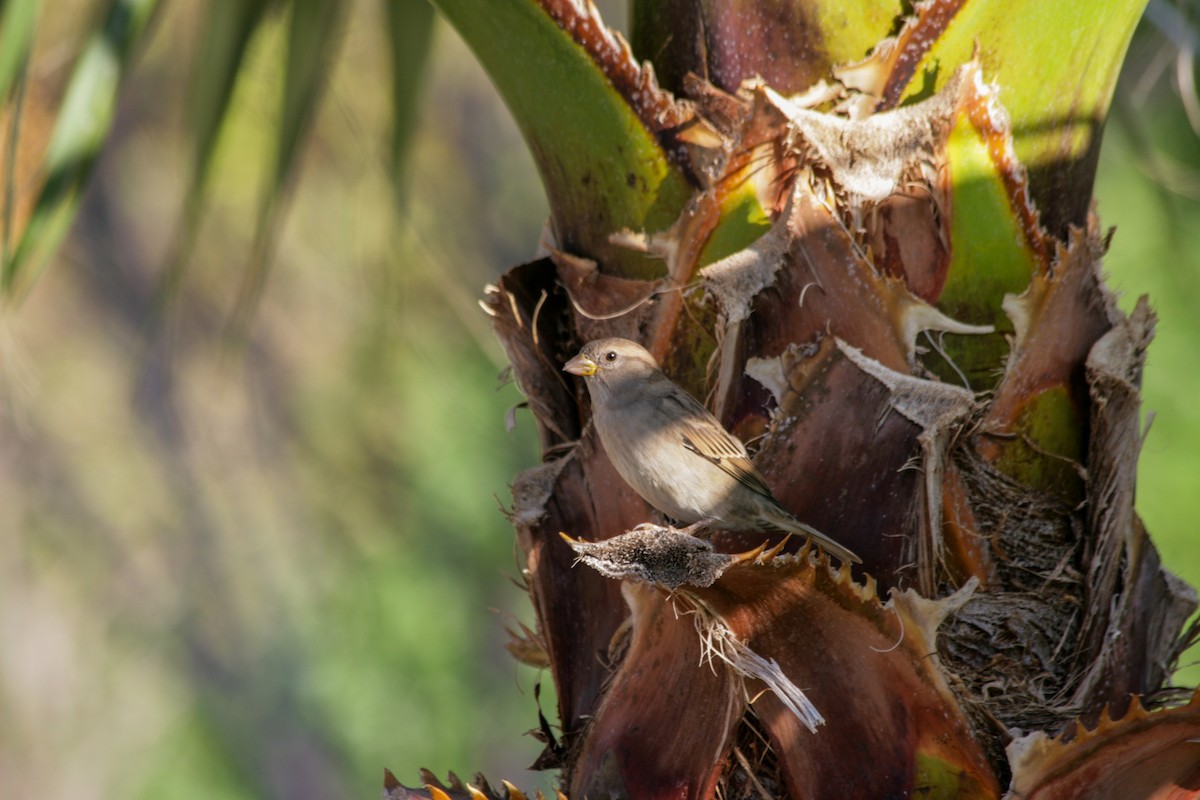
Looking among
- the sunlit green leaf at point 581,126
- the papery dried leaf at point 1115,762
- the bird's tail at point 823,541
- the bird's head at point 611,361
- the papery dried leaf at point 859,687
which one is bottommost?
the papery dried leaf at point 1115,762

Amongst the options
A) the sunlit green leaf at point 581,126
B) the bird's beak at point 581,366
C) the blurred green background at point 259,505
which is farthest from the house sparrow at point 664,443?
the blurred green background at point 259,505

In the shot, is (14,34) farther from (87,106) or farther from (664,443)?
(664,443)

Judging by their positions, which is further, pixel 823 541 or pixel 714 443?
pixel 714 443

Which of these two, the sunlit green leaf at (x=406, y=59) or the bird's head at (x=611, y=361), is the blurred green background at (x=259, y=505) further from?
the bird's head at (x=611, y=361)

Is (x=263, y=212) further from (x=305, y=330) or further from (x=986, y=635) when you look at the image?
(x=305, y=330)

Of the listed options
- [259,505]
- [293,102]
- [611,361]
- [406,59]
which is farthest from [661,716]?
[259,505]

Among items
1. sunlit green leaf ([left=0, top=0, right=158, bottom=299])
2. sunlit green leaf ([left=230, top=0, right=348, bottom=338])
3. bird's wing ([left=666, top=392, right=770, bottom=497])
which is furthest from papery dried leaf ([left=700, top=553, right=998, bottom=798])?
sunlit green leaf ([left=230, top=0, right=348, bottom=338])

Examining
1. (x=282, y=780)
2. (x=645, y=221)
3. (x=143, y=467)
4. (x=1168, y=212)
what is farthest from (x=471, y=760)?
(x=645, y=221)
